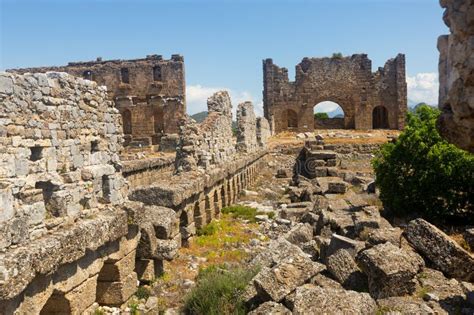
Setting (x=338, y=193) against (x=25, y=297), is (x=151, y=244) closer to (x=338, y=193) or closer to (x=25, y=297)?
(x=25, y=297)

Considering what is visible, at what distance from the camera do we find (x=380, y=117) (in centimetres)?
3791

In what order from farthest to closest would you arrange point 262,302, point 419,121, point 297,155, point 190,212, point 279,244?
point 297,155 → point 419,121 → point 190,212 → point 279,244 → point 262,302

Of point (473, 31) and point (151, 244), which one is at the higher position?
point (473, 31)

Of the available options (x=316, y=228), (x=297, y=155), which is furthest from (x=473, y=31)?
(x=297, y=155)

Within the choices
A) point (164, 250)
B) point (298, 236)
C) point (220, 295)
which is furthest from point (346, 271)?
point (164, 250)

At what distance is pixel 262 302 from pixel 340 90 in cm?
3103

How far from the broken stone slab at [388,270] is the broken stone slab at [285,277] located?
641 millimetres

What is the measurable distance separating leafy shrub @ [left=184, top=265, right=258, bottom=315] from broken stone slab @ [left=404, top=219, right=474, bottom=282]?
239cm

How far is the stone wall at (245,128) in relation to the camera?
697 inches

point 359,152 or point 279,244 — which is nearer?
point 279,244

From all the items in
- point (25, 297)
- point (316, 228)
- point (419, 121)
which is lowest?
point (316, 228)

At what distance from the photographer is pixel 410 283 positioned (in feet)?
19.3

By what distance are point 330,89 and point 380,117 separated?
5.66 meters

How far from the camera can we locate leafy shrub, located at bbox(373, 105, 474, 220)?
9312 mm
